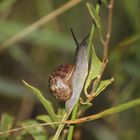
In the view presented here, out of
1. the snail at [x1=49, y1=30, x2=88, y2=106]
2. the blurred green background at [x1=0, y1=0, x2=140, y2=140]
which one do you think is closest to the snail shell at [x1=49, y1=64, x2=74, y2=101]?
the snail at [x1=49, y1=30, x2=88, y2=106]

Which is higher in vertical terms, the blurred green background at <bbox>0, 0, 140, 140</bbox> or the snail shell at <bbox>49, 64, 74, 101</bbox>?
the snail shell at <bbox>49, 64, 74, 101</bbox>

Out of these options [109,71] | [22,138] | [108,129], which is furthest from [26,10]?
[22,138]

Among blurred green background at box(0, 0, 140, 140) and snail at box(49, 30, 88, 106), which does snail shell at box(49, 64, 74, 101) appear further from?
blurred green background at box(0, 0, 140, 140)

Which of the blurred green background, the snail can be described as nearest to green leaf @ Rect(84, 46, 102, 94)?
the snail

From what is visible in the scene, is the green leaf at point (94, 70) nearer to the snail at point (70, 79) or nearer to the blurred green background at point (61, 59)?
the snail at point (70, 79)

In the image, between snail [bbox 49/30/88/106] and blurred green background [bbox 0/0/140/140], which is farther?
blurred green background [bbox 0/0/140/140]

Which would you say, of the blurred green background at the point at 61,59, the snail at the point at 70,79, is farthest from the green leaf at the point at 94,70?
the blurred green background at the point at 61,59

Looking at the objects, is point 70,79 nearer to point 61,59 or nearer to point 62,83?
point 62,83

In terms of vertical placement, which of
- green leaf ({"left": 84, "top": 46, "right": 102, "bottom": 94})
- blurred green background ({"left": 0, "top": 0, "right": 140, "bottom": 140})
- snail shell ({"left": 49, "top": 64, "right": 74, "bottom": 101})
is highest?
snail shell ({"left": 49, "top": 64, "right": 74, "bottom": 101})

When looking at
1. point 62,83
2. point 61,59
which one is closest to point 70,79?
point 62,83
